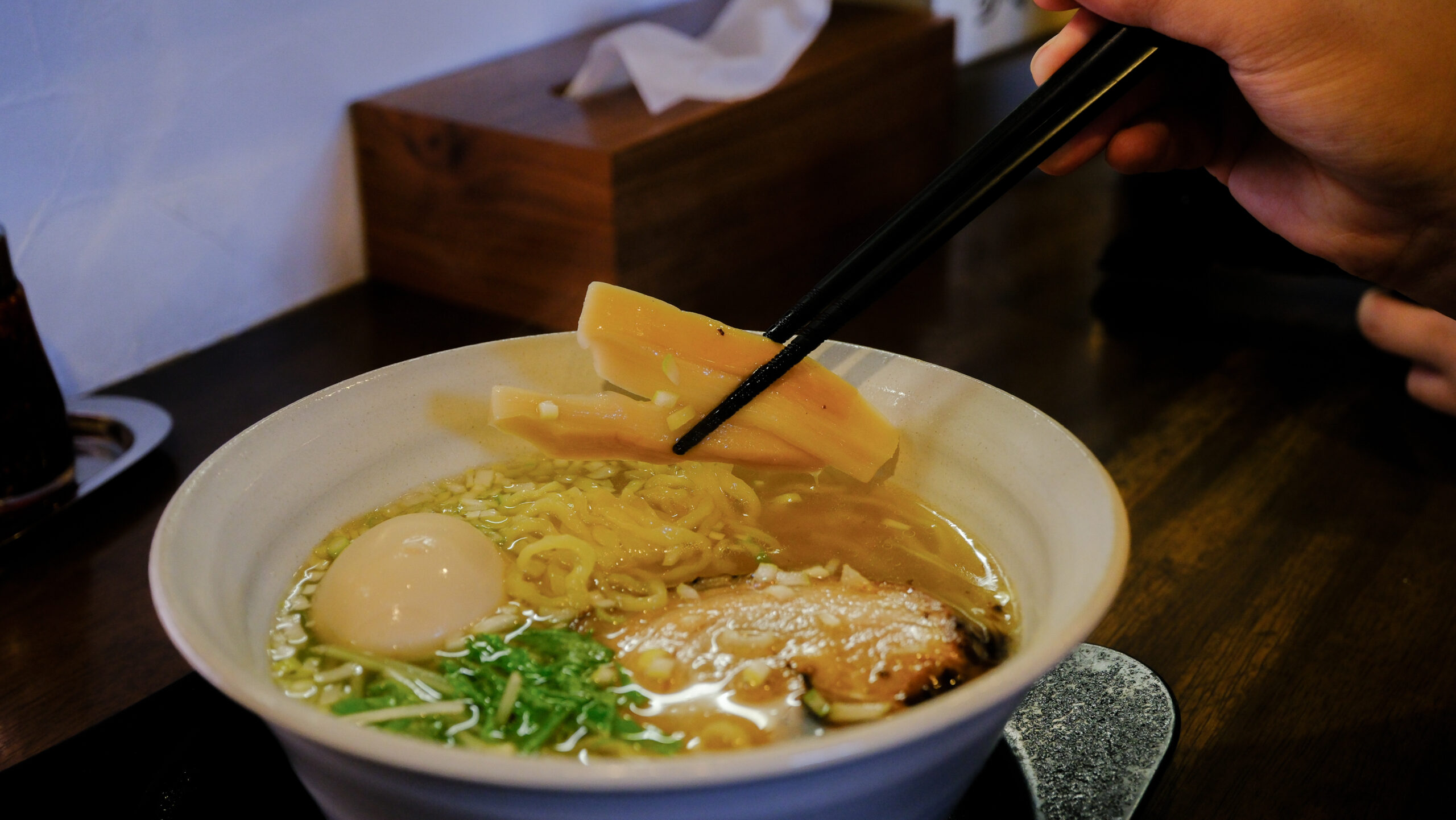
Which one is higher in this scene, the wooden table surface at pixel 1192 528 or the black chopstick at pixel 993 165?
the black chopstick at pixel 993 165

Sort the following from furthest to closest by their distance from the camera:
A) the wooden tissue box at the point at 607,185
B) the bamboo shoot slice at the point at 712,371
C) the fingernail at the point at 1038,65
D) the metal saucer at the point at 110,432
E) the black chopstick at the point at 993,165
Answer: the wooden tissue box at the point at 607,185
the metal saucer at the point at 110,432
the fingernail at the point at 1038,65
the bamboo shoot slice at the point at 712,371
the black chopstick at the point at 993,165

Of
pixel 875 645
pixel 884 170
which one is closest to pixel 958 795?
pixel 875 645

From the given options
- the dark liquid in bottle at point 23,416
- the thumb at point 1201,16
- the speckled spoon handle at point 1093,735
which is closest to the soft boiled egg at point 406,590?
the speckled spoon handle at point 1093,735

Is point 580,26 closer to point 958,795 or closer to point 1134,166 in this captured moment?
point 1134,166

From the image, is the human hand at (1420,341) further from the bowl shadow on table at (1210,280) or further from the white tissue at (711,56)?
the white tissue at (711,56)

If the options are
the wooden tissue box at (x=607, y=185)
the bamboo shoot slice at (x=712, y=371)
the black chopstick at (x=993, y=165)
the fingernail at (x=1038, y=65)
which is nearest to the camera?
the black chopstick at (x=993, y=165)

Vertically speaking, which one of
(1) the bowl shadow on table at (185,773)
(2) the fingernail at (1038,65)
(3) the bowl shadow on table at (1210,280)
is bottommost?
(3) the bowl shadow on table at (1210,280)

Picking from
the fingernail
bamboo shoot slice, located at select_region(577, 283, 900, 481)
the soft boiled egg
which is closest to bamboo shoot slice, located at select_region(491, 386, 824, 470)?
bamboo shoot slice, located at select_region(577, 283, 900, 481)

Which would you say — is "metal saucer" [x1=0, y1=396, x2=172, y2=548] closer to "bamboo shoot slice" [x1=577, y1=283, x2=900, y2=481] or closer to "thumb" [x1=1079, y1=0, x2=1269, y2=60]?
"bamboo shoot slice" [x1=577, y1=283, x2=900, y2=481]

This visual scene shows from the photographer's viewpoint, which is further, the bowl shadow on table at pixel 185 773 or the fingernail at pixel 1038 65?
the fingernail at pixel 1038 65
